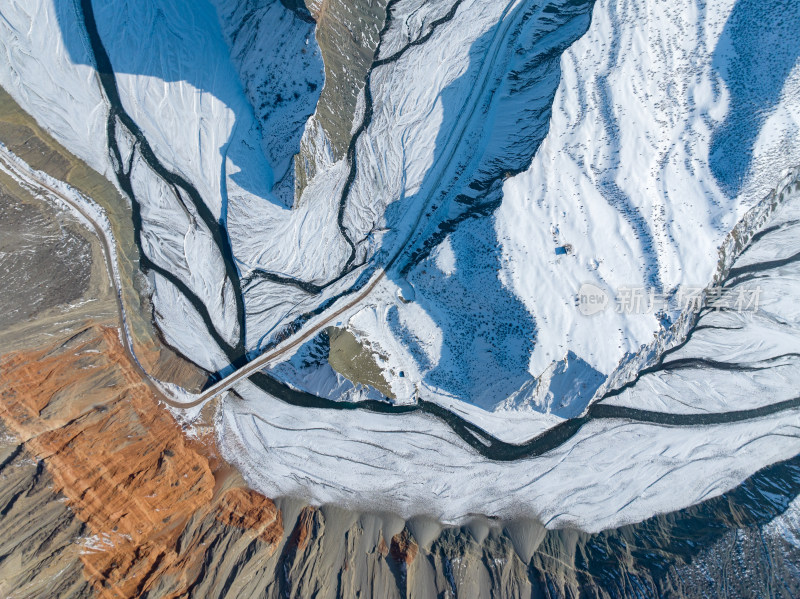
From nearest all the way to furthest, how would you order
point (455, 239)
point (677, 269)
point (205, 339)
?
point (677, 269), point (455, 239), point (205, 339)

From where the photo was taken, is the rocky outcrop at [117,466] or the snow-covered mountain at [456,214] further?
the snow-covered mountain at [456,214]

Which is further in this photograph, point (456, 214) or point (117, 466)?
point (456, 214)

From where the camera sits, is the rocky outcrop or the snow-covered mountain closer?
the rocky outcrop

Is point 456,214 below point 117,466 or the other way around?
the other way around

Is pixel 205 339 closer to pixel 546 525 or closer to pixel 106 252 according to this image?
pixel 106 252

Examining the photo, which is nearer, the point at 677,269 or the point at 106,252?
the point at 677,269

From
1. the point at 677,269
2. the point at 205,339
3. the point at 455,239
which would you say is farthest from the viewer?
the point at 205,339

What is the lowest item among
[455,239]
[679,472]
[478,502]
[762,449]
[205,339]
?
[762,449]

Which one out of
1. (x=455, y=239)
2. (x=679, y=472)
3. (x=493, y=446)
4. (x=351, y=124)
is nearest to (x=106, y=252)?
(x=351, y=124)
